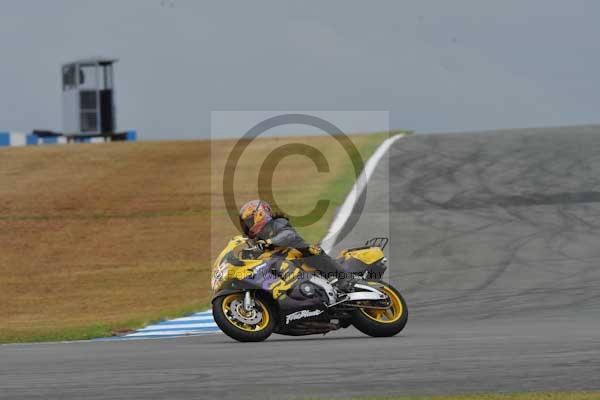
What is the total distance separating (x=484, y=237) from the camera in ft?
65.6

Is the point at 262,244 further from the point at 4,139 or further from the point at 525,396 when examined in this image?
the point at 4,139

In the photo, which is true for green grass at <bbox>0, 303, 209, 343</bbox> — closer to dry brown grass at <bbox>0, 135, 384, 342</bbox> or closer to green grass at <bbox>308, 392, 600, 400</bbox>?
dry brown grass at <bbox>0, 135, 384, 342</bbox>

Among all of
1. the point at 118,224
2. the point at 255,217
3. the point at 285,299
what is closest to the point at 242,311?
the point at 285,299

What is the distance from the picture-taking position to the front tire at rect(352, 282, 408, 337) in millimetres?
11359

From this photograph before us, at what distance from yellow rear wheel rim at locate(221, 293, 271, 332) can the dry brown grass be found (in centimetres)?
389

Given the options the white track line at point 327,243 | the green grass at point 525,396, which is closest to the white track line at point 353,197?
the white track line at point 327,243

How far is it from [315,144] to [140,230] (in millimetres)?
13603

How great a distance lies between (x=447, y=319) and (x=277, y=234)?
10.5 ft

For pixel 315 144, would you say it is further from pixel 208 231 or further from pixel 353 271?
pixel 353 271

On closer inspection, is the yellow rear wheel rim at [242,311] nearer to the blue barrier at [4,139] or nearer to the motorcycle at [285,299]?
the motorcycle at [285,299]

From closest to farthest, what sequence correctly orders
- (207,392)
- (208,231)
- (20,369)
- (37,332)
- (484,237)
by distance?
(207,392) → (20,369) → (37,332) → (484,237) → (208,231)

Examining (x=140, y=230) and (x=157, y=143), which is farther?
(x=157, y=143)

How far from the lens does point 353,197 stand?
25.0 m

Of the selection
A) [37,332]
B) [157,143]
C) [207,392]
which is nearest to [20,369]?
[207,392]
